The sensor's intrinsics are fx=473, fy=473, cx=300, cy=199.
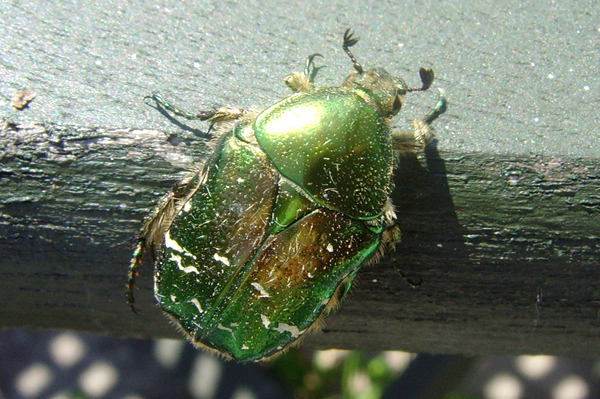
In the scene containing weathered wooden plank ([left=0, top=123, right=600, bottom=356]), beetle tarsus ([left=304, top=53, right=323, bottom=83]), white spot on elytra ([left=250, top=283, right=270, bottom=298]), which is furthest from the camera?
beetle tarsus ([left=304, top=53, right=323, bottom=83])

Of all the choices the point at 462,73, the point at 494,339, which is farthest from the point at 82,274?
the point at 462,73

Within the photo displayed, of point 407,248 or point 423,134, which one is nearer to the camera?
point 407,248

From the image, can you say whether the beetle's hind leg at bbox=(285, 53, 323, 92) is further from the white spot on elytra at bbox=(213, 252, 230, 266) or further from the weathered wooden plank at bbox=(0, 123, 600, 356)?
the white spot on elytra at bbox=(213, 252, 230, 266)

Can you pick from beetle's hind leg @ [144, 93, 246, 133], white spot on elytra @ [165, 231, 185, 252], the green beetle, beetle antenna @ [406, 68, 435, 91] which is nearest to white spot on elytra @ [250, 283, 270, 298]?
the green beetle

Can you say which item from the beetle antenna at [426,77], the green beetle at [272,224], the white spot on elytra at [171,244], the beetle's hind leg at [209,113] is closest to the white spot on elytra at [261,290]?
the green beetle at [272,224]

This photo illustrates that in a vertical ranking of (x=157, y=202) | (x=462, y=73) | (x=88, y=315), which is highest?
(x=462, y=73)

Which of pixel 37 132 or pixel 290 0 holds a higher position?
pixel 290 0

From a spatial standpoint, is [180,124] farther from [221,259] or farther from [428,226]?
[428,226]

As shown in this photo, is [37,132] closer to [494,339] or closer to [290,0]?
[290,0]
